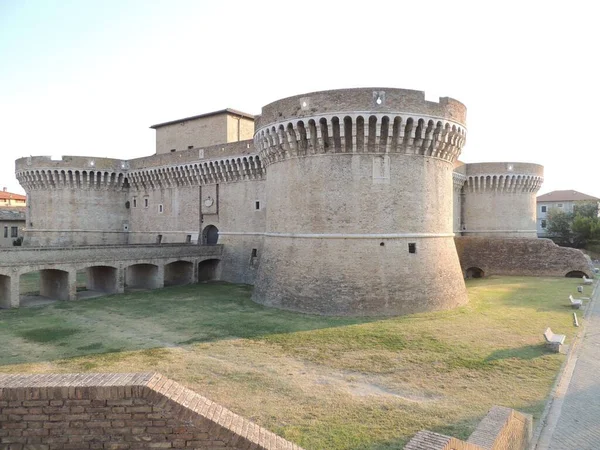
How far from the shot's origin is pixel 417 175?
61.0 feet

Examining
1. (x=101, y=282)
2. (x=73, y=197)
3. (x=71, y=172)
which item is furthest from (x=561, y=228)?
(x=71, y=172)

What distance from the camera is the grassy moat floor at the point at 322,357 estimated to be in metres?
8.55

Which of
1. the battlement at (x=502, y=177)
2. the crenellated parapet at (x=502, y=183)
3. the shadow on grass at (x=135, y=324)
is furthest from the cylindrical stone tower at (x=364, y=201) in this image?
the crenellated parapet at (x=502, y=183)

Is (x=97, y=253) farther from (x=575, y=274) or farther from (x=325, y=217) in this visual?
(x=575, y=274)

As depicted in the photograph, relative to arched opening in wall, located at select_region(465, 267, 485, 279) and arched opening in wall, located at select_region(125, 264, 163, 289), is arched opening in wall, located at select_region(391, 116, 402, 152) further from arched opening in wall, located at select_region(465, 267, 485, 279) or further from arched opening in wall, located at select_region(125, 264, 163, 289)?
arched opening in wall, located at select_region(465, 267, 485, 279)

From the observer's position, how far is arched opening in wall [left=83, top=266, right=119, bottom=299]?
23.3 m

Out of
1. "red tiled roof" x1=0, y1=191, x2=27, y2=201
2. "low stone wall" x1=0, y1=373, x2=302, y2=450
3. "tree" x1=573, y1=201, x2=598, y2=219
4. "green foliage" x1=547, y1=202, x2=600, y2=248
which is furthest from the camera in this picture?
"red tiled roof" x1=0, y1=191, x2=27, y2=201

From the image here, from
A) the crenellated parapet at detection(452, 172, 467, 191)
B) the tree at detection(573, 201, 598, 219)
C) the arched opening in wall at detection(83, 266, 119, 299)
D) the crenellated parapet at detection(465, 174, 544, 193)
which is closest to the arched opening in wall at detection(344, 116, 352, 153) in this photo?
the arched opening in wall at detection(83, 266, 119, 299)

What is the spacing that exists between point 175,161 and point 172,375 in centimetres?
2196

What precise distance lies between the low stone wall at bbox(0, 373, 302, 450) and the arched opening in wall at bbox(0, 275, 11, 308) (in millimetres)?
17779

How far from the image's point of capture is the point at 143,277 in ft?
86.0

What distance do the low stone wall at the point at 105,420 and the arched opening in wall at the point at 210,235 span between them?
25.1 meters

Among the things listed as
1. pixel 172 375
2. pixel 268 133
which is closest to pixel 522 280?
pixel 268 133

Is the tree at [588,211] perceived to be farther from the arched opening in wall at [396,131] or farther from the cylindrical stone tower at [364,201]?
the arched opening in wall at [396,131]
